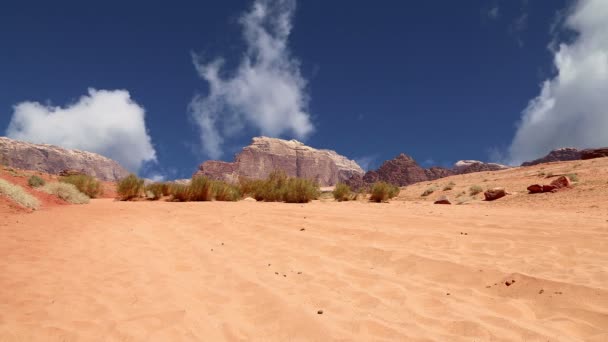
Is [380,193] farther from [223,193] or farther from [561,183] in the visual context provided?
[561,183]

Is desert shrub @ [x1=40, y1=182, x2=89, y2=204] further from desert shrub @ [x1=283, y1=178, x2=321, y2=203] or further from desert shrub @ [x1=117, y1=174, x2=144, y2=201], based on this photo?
desert shrub @ [x1=283, y1=178, x2=321, y2=203]

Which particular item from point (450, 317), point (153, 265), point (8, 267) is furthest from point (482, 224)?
point (8, 267)

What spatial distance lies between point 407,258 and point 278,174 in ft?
44.3

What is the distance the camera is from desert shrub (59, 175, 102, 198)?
18.5 m

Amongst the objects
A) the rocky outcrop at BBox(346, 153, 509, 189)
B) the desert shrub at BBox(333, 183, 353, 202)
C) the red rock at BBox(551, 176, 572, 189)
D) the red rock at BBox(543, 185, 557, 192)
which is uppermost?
the rocky outcrop at BBox(346, 153, 509, 189)

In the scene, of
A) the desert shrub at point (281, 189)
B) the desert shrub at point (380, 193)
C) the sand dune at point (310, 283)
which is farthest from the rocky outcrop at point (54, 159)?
the sand dune at point (310, 283)

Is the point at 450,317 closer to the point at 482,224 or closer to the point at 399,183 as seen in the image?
the point at 482,224

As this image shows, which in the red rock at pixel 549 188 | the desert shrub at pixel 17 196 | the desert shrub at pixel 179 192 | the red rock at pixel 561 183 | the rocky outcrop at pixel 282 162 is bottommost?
the desert shrub at pixel 17 196

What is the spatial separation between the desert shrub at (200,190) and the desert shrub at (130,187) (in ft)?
9.95

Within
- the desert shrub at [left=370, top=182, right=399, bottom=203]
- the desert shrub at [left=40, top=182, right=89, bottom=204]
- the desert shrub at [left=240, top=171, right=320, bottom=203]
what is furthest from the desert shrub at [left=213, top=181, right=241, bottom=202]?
the desert shrub at [left=370, top=182, right=399, bottom=203]

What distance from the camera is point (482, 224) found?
745cm

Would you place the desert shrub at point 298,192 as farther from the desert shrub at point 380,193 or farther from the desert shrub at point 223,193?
the desert shrub at point 380,193

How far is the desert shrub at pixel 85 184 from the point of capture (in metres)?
18.5

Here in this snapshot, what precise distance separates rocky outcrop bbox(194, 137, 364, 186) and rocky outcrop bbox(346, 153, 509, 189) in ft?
117
